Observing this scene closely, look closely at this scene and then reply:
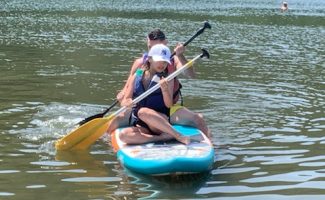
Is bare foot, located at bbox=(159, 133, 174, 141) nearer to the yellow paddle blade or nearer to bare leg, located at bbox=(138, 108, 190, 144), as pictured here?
bare leg, located at bbox=(138, 108, 190, 144)

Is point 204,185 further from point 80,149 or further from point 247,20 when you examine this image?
point 247,20

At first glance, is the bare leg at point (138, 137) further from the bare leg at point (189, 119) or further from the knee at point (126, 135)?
the bare leg at point (189, 119)

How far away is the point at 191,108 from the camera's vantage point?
44.4 ft

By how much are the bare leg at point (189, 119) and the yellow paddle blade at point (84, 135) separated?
3.95 ft

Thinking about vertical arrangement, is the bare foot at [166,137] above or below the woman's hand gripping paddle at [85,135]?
above

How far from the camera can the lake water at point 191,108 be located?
7914 mm

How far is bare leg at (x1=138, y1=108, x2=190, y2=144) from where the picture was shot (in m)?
8.75

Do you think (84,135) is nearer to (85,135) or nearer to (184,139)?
(85,135)

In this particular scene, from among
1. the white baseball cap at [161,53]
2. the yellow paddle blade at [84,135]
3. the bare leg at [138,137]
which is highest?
the white baseball cap at [161,53]

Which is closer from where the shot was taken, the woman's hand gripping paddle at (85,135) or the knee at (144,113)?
the knee at (144,113)

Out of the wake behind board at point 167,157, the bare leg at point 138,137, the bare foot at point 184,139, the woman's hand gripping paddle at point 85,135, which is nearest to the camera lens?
the wake behind board at point 167,157

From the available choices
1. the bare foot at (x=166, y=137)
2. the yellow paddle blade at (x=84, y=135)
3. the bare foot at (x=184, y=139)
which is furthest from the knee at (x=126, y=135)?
the bare foot at (x=184, y=139)

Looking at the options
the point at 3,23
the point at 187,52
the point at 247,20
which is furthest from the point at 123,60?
the point at 247,20

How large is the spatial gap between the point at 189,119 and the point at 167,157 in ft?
7.17
